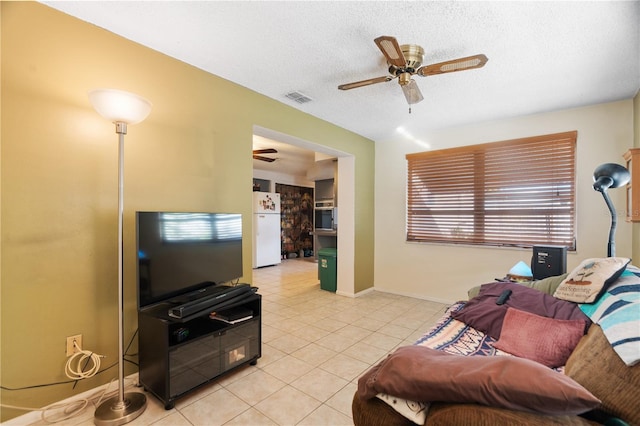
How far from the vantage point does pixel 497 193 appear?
12.2ft

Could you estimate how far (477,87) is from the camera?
2783mm

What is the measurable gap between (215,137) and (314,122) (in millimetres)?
1482

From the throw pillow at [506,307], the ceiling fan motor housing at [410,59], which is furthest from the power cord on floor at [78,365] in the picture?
the ceiling fan motor housing at [410,59]

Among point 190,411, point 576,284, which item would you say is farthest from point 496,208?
point 190,411

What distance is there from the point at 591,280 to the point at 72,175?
10.7 ft

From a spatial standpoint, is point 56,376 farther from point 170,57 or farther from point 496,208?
point 496,208

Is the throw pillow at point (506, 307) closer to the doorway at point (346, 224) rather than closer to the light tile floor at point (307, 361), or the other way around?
the light tile floor at point (307, 361)

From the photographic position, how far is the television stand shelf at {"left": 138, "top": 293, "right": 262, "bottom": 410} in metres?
1.82

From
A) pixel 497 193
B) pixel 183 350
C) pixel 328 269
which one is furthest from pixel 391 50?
pixel 328 269

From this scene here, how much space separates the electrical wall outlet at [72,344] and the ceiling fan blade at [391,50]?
104 inches

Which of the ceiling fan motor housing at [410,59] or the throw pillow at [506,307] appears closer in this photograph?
the throw pillow at [506,307]

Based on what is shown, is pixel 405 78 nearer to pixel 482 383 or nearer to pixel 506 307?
pixel 506 307

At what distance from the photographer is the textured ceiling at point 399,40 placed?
1.75 m

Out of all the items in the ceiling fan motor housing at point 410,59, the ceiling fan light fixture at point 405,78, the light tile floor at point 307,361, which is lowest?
the light tile floor at point 307,361
